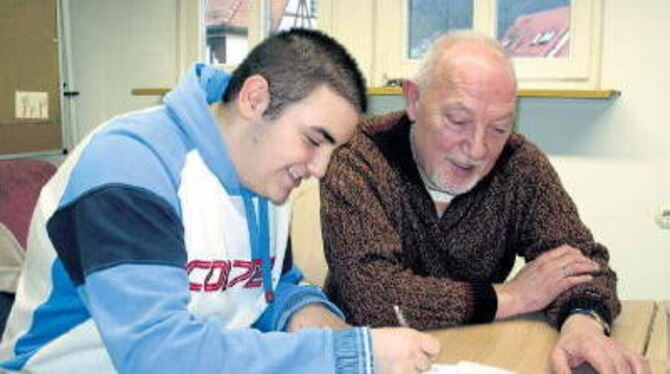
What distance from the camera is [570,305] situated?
55.6 inches

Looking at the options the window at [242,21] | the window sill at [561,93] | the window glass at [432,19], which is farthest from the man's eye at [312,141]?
the window at [242,21]

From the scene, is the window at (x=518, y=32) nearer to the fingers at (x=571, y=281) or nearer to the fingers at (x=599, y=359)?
the fingers at (x=571, y=281)

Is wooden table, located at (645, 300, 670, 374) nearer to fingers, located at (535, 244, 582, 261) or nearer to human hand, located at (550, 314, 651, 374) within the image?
human hand, located at (550, 314, 651, 374)

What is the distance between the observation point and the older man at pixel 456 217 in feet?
4.59

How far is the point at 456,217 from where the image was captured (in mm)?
1639

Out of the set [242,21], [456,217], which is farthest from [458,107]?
[242,21]

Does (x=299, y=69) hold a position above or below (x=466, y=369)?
above

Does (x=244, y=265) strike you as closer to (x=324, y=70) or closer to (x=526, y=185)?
(x=324, y=70)

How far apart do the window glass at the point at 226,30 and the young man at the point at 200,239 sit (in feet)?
8.76

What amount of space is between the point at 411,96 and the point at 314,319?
25.5 inches

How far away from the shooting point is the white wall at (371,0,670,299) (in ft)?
9.52

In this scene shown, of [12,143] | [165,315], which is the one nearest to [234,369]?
[165,315]

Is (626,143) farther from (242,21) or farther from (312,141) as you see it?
(312,141)

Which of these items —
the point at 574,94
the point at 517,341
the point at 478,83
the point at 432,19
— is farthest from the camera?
the point at 432,19
